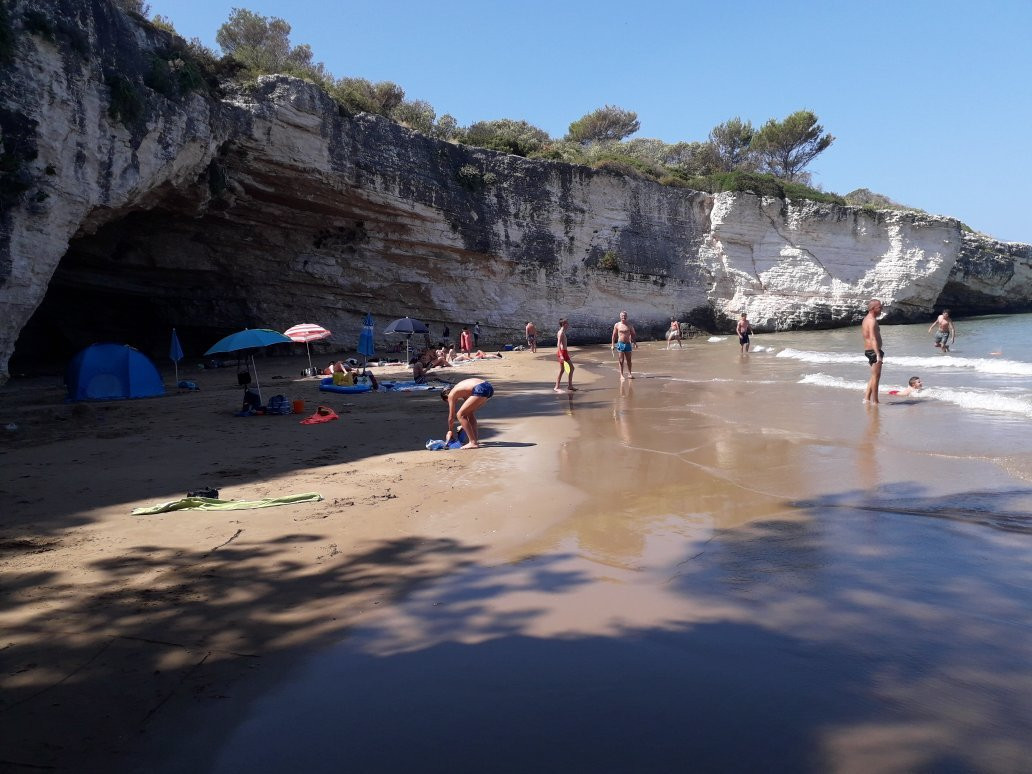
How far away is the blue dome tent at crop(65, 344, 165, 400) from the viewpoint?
12.3m

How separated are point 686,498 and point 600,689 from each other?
3.05 m

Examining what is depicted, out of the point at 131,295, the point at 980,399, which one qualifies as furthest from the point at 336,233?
the point at 980,399

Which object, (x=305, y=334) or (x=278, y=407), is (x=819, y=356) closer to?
(x=305, y=334)

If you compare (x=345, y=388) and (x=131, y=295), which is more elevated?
(x=131, y=295)

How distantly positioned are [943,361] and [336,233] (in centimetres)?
1787

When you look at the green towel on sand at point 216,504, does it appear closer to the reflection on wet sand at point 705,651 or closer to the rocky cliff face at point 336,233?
the reflection on wet sand at point 705,651

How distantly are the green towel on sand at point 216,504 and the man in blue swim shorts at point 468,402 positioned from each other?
2.62 m

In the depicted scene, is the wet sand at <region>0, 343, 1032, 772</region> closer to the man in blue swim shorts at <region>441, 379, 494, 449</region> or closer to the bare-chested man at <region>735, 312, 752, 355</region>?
the man in blue swim shorts at <region>441, 379, 494, 449</region>

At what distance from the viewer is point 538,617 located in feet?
A: 11.3

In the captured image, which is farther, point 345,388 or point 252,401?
point 345,388

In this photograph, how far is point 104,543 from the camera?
14.9ft

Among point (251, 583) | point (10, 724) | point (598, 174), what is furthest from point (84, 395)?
point (598, 174)

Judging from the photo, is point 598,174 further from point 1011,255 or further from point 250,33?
point 1011,255

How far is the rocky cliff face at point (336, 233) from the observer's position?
11867mm
